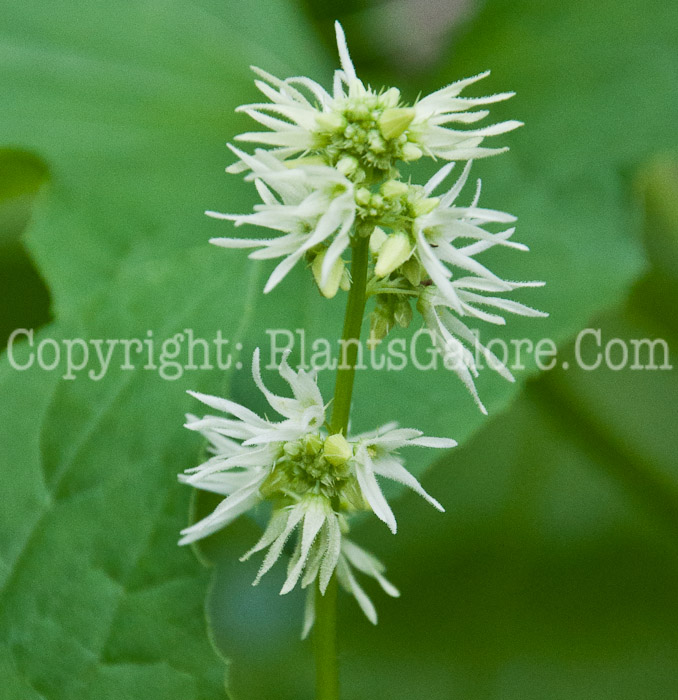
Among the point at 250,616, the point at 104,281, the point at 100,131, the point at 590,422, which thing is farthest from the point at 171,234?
the point at 590,422

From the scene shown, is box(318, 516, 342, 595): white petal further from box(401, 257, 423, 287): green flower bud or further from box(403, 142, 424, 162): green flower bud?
box(403, 142, 424, 162): green flower bud

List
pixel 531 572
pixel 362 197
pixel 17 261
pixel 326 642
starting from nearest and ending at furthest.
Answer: pixel 362 197, pixel 326 642, pixel 531 572, pixel 17 261

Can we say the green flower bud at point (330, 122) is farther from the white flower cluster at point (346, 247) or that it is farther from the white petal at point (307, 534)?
the white petal at point (307, 534)

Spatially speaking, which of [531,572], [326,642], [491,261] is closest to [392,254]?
[326,642]

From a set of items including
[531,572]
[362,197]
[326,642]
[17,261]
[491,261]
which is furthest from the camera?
[17,261]

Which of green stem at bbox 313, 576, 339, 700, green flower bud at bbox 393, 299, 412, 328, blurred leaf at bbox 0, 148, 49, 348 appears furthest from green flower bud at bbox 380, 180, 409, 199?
blurred leaf at bbox 0, 148, 49, 348

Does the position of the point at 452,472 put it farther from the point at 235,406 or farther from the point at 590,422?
the point at 235,406

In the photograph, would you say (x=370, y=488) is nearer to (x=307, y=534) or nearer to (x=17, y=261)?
(x=307, y=534)
